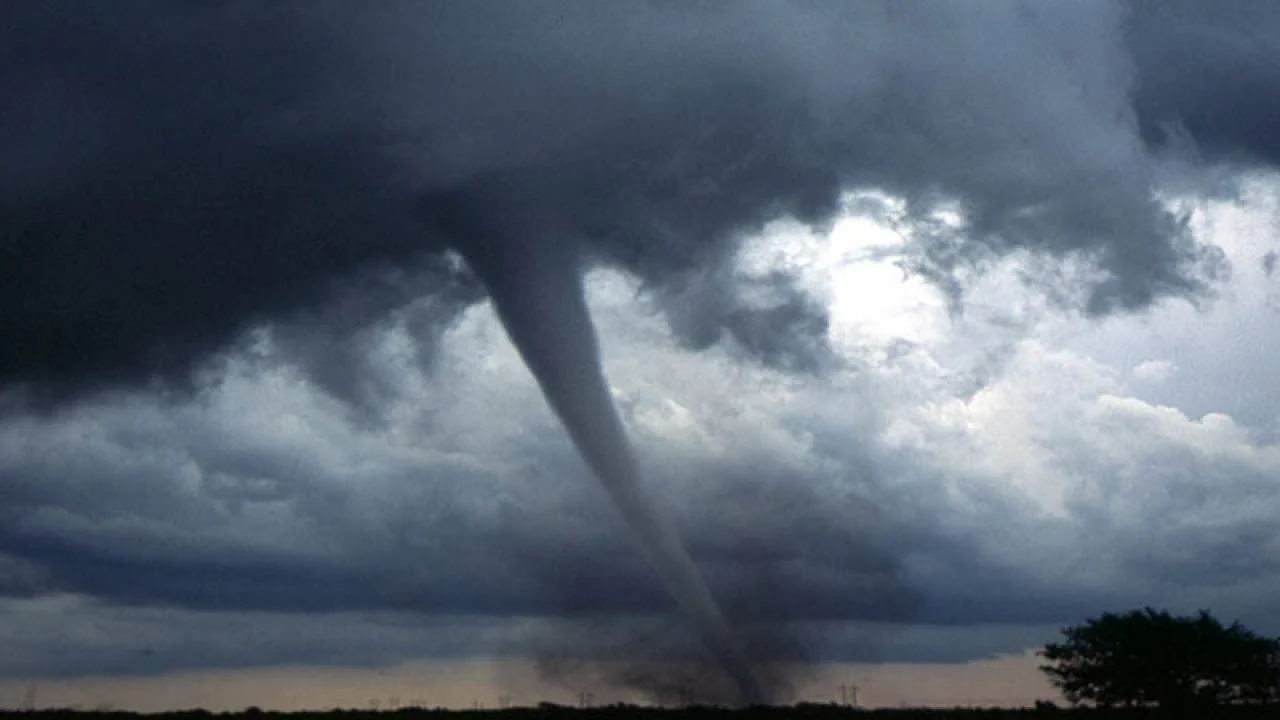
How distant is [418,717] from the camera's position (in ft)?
481

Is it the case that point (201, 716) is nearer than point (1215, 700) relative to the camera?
No

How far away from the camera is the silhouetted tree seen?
447 feet

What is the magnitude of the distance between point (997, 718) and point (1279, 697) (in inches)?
1091

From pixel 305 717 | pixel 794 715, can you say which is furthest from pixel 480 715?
pixel 794 715

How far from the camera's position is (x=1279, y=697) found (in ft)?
452

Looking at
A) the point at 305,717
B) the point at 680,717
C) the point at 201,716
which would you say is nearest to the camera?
the point at 680,717

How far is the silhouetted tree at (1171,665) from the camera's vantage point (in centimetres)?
13638

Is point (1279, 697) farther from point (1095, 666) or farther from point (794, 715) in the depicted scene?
point (794, 715)

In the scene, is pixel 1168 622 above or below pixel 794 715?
above

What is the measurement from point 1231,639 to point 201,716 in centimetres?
10323

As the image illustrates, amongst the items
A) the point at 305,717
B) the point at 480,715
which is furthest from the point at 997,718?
the point at 305,717

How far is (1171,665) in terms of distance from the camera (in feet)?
450

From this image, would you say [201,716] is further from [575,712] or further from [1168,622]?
[1168,622]

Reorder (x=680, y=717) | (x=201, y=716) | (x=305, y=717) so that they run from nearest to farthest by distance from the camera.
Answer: (x=680, y=717) < (x=305, y=717) < (x=201, y=716)
